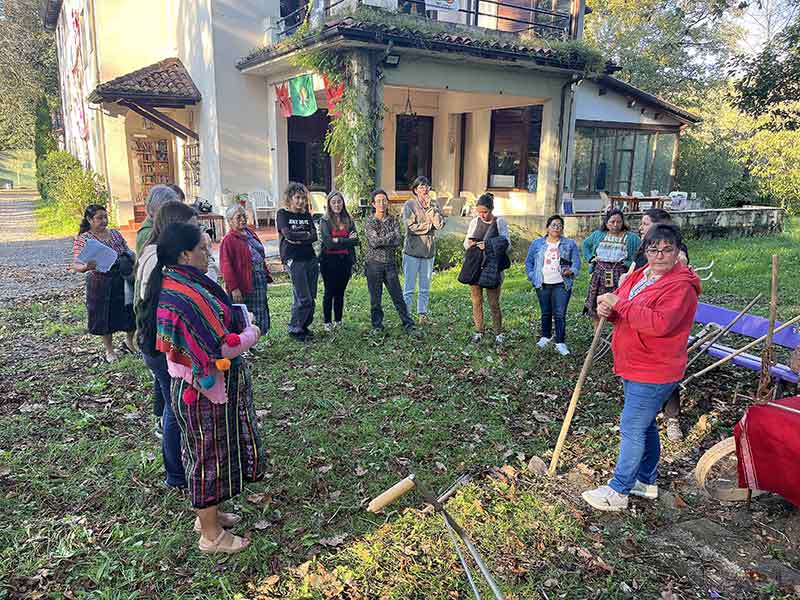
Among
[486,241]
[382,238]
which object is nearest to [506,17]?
[486,241]

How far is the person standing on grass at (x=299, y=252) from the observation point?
21.7 ft

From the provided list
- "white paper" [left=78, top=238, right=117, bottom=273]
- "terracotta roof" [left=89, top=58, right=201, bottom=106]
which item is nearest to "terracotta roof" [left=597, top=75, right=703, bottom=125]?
"terracotta roof" [left=89, top=58, right=201, bottom=106]

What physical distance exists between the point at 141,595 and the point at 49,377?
12.0ft

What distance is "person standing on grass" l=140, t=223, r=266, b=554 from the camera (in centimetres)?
288

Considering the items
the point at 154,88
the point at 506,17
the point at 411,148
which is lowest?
the point at 411,148

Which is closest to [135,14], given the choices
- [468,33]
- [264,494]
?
[468,33]

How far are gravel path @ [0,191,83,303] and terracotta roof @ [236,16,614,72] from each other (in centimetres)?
614

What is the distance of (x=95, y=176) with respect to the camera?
18281 mm

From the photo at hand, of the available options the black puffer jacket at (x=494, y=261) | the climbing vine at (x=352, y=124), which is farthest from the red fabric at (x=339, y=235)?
the climbing vine at (x=352, y=124)

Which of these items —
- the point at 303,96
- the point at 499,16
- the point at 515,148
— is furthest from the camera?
the point at 515,148

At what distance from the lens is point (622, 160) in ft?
63.5

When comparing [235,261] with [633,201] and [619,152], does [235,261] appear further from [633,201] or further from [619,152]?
[619,152]

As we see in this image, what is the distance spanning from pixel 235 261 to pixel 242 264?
0.08m

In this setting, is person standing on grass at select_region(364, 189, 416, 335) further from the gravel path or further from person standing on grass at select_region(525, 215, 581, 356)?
the gravel path
